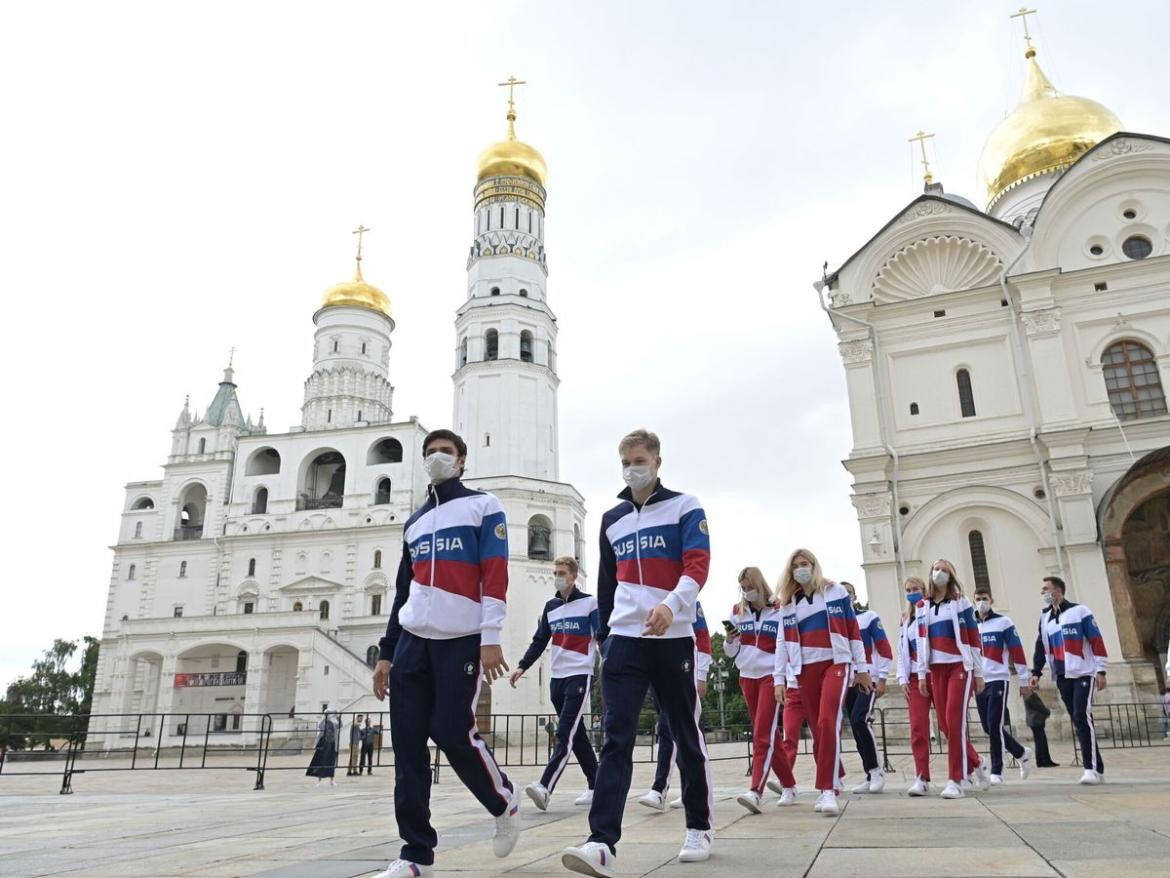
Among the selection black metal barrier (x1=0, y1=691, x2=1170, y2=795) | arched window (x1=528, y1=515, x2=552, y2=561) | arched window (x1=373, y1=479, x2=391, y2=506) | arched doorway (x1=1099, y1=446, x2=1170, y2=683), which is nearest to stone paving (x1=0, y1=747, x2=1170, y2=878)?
black metal barrier (x1=0, y1=691, x2=1170, y2=795)

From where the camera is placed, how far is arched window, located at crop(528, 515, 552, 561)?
141ft

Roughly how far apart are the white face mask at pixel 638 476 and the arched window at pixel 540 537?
126ft

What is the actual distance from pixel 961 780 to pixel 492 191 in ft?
145

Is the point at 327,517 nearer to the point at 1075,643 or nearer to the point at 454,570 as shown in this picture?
the point at 1075,643

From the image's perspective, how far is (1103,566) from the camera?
21078 mm

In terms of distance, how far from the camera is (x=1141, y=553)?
862 inches

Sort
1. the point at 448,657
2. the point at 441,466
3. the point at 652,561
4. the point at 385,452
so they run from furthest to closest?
→ 1. the point at 385,452
2. the point at 441,466
3. the point at 652,561
4. the point at 448,657

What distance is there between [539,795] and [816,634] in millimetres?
2499

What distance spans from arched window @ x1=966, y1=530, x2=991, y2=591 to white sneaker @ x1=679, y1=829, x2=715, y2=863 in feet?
68.2

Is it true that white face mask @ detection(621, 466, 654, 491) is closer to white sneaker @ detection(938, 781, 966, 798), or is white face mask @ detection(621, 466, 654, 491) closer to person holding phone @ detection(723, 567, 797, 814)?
person holding phone @ detection(723, 567, 797, 814)

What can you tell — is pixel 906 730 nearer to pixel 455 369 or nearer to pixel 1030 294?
pixel 1030 294

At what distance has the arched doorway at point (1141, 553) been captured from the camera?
20484mm

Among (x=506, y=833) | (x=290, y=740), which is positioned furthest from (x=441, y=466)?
(x=290, y=740)

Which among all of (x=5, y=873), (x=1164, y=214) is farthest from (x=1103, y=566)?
(x=5, y=873)
